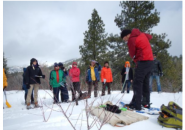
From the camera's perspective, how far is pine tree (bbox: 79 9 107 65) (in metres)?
15.3

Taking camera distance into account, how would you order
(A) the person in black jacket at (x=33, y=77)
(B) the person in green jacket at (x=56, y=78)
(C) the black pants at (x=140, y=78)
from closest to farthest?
(C) the black pants at (x=140, y=78) → (A) the person in black jacket at (x=33, y=77) → (B) the person in green jacket at (x=56, y=78)

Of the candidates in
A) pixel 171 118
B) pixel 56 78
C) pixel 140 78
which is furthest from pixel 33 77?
pixel 171 118

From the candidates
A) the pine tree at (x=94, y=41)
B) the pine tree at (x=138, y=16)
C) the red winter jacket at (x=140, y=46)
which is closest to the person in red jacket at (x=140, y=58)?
the red winter jacket at (x=140, y=46)

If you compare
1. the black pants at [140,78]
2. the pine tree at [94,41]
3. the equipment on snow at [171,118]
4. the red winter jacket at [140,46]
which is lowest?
the equipment on snow at [171,118]

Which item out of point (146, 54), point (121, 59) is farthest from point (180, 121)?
point (121, 59)

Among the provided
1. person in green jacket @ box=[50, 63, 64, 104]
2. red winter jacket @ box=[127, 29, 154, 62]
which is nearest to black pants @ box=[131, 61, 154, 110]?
red winter jacket @ box=[127, 29, 154, 62]

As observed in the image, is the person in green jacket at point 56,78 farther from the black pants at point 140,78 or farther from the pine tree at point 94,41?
the pine tree at point 94,41

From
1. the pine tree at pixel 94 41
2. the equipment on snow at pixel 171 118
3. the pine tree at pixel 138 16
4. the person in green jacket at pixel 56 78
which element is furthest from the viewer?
the pine tree at pixel 94 41

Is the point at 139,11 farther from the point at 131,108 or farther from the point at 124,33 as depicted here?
the point at 131,108

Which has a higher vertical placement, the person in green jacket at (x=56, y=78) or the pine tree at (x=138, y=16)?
the pine tree at (x=138, y=16)

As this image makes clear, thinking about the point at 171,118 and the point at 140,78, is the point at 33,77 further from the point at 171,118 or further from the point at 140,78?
the point at 171,118

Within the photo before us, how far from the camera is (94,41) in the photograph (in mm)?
15570

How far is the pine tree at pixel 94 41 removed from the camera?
603 inches

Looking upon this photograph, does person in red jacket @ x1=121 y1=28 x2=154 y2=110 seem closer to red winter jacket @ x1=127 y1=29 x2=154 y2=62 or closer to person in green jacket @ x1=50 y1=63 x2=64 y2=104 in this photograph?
red winter jacket @ x1=127 y1=29 x2=154 y2=62
